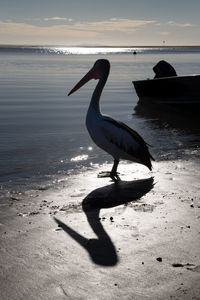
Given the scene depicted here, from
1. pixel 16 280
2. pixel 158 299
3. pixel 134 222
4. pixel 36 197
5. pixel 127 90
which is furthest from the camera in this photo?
pixel 127 90

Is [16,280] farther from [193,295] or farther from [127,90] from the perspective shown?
[127,90]

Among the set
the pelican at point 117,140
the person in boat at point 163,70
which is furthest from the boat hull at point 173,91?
the pelican at point 117,140

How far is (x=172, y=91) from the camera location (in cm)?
1518

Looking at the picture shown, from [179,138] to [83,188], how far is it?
185 inches

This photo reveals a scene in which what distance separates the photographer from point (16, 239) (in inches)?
165

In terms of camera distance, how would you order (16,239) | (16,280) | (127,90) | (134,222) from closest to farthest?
(16,280)
(16,239)
(134,222)
(127,90)

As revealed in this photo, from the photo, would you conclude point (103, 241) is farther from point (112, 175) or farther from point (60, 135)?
point (60, 135)

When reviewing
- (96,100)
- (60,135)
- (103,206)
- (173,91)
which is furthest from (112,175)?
(173,91)

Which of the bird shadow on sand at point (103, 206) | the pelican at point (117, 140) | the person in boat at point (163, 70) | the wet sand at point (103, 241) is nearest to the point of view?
the wet sand at point (103, 241)

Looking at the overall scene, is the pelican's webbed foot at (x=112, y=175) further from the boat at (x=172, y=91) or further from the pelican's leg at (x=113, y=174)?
the boat at (x=172, y=91)

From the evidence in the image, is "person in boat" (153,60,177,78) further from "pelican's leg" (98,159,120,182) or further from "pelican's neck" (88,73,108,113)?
"pelican's leg" (98,159,120,182)

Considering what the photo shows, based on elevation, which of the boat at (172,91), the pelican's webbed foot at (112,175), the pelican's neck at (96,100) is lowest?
the boat at (172,91)

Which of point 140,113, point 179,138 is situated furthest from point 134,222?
point 140,113

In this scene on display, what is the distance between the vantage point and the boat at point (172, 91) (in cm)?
1428
